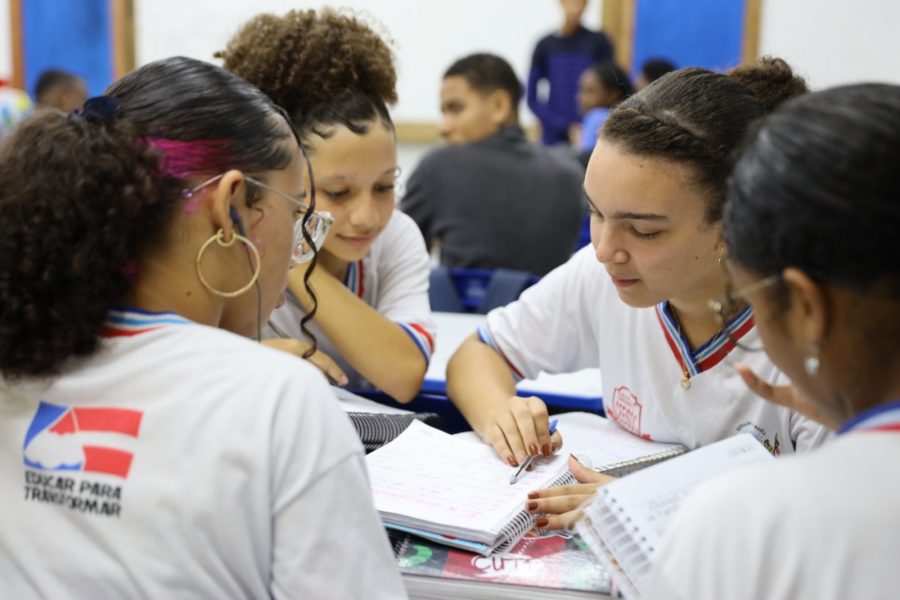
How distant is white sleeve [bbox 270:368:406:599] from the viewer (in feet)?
2.80

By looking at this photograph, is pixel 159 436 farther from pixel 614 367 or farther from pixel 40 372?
pixel 614 367

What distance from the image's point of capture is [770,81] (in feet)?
4.67

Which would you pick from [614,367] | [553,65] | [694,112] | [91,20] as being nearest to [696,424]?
[614,367]

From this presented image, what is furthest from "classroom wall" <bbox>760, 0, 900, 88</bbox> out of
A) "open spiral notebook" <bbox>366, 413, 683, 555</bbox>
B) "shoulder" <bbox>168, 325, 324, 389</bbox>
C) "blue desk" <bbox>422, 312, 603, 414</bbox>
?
"shoulder" <bbox>168, 325, 324, 389</bbox>

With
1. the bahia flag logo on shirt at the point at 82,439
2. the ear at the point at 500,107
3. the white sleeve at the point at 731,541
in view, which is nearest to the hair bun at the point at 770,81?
the white sleeve at the point at 731,541

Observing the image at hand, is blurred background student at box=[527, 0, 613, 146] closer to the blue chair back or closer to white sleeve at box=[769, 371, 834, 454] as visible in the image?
the blue chair back

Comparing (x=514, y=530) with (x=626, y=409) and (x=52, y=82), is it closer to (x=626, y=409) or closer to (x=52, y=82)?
(x=626, y=409)

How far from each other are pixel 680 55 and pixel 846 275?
5.78 m

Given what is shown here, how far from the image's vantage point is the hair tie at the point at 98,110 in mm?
981

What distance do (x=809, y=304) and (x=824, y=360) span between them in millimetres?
50

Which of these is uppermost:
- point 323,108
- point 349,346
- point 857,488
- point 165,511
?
point 323,108

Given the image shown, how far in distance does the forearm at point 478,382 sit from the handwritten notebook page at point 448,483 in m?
0.10

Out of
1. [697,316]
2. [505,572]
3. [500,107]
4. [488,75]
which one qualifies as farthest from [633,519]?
[488,75]

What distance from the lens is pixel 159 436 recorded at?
87cm
